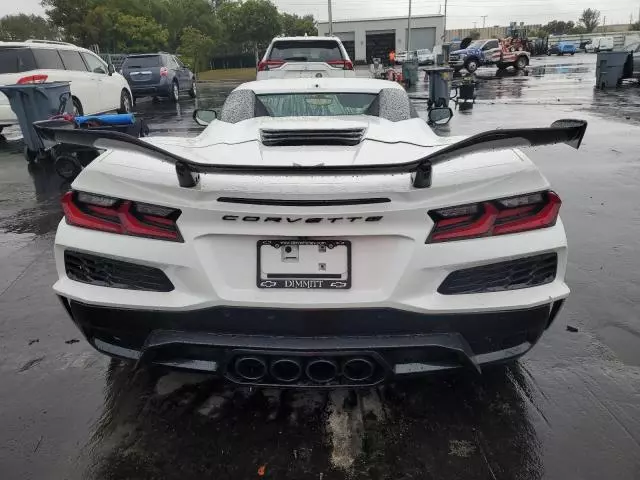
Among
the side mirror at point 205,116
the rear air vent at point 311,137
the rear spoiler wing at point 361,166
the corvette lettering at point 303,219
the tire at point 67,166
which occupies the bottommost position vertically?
the tire at point 67,166

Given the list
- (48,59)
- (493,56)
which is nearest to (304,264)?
(48,59)

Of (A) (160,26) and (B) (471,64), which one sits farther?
(A) (160,26)

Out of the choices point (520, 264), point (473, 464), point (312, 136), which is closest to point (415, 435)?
point (473, 464)

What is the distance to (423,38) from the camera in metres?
69.2

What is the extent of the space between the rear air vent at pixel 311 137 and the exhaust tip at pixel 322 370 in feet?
3.65

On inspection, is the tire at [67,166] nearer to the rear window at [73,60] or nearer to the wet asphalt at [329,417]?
the wet asphalt at [329,417]

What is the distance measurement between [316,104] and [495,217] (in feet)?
6.56

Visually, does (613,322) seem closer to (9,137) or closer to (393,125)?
(393,125)

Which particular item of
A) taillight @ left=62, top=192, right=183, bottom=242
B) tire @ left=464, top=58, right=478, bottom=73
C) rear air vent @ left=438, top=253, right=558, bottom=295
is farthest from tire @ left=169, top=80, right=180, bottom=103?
tire @ left=464, top=58, right=478, bottom=73

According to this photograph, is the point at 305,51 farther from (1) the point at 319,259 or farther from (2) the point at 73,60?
(1) the point at 319,259

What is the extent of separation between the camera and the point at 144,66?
17.9m

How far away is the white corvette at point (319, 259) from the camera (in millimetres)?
2037

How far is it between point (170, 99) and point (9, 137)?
24.5 ft

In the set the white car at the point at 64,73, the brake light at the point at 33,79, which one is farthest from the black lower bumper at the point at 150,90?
the brake light at the point at 33,79
